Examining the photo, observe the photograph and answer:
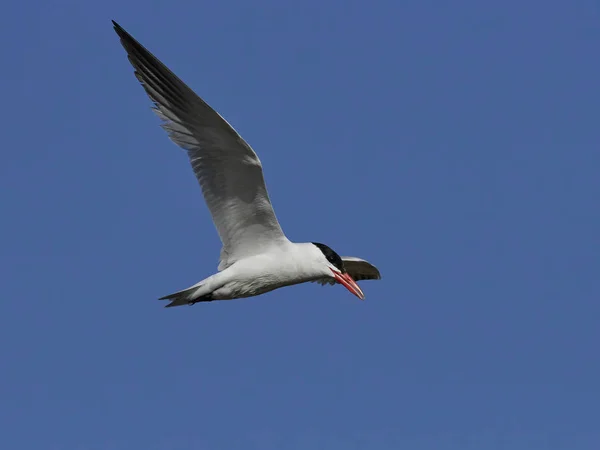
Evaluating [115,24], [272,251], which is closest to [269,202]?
[272,251]

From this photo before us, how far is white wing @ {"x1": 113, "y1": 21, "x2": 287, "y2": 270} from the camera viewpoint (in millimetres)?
14906

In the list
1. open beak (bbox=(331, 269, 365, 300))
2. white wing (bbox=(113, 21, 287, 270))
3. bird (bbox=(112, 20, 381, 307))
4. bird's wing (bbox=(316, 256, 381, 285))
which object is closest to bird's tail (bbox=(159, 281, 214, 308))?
bird (bbox=(112, 20, 381, 307))

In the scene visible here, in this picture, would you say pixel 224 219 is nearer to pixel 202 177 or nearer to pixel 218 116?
pixel 202 177

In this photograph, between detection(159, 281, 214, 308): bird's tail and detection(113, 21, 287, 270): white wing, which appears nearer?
detection(113, 21, 287, 270): white wing

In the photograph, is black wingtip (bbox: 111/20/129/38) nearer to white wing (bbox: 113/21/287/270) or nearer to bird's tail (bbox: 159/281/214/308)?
white wing (bbox: 113/21/287/270)

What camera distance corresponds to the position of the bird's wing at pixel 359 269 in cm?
1817

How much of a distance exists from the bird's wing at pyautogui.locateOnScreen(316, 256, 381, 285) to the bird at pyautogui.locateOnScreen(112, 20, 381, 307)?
1.78m

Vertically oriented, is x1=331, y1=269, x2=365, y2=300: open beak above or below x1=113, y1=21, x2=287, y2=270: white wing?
below

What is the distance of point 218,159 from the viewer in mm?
15234

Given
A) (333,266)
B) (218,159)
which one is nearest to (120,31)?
(218,159)

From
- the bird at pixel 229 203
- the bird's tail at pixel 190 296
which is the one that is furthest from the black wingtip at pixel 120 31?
the bird's tail at pixel 190 296

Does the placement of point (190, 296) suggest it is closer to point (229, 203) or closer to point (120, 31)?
point (229, 203)

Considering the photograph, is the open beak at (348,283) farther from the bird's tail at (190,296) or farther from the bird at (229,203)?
the bird's tail at (190,296)

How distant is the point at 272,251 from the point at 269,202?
0.71 metres
